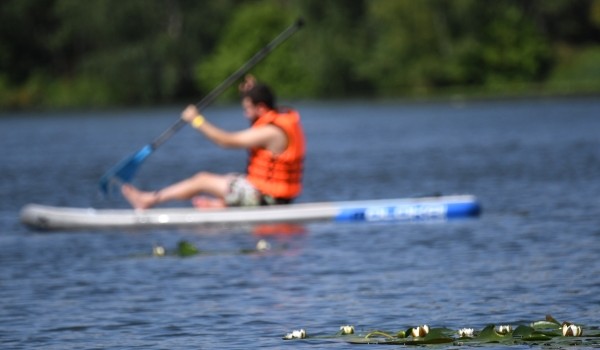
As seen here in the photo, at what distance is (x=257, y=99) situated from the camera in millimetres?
18844

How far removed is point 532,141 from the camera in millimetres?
41125

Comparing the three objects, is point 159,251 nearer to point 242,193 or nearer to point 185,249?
point 185,249

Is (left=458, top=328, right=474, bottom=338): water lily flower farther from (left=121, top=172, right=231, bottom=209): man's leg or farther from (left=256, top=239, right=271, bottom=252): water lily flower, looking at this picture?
(left=121, top=172, right=231, bottom=209): man's leg

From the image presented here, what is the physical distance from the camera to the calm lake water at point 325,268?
1195 cm

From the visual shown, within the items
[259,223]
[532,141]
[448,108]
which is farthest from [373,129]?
[259,223]

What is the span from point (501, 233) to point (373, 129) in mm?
36238

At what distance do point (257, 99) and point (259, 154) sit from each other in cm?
67

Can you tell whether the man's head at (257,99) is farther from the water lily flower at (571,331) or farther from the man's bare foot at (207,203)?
the water lily flower at (571,331)

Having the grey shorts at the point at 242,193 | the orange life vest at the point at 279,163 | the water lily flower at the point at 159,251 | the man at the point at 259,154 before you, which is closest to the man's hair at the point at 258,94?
the man at the point at 259,154

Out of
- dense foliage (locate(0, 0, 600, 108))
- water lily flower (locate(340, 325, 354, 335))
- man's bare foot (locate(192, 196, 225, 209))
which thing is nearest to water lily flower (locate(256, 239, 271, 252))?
man's bare foot (locate(192, 196, 225, 209))

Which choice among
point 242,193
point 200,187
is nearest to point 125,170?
point 200,187

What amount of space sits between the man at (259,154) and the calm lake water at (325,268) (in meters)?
0.44

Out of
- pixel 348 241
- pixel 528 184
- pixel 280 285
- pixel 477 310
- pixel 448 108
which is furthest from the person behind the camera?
pixel 448 108

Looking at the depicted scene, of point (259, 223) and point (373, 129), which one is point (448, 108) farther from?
point (259, 223)
